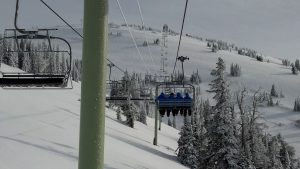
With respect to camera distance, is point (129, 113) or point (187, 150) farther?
point (129, 113)

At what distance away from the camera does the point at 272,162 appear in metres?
60.3

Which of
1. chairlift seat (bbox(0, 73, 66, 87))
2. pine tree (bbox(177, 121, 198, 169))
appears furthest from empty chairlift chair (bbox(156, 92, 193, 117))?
pine tree (bbox(177, 121, 198, 169))

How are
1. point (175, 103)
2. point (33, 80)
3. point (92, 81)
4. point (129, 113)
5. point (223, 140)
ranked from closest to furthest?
point (92, 81), point (33, 80), point (175, 103), point (223, 140), point (129, 113)

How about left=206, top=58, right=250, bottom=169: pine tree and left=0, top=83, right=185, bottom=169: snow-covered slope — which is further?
left=206, top=58, right=250, bottom=169: pine tree

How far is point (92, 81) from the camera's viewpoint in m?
4.19

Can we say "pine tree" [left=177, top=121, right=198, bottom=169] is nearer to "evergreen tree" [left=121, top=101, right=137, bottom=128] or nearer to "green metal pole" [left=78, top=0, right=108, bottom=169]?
"evergreen tree" [left=121, top=101, right=137, bottom=128]

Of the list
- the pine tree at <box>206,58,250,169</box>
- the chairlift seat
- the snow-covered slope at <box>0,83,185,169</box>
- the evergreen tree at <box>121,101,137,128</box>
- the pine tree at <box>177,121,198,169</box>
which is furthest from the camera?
the evergreen tree at <box>121,101,137,128</box>

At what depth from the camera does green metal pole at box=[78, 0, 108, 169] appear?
4.19 m

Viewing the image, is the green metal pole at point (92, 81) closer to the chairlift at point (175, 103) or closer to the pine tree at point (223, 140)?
the chairlift at point (175, 103)

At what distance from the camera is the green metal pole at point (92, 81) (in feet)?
13.7

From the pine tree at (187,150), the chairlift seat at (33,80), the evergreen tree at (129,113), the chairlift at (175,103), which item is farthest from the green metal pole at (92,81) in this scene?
the evergreen tree at (129,113)

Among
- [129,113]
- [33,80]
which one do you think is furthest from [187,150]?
[33,80]

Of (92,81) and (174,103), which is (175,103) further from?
(92,81)

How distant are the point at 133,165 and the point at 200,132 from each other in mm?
35364
